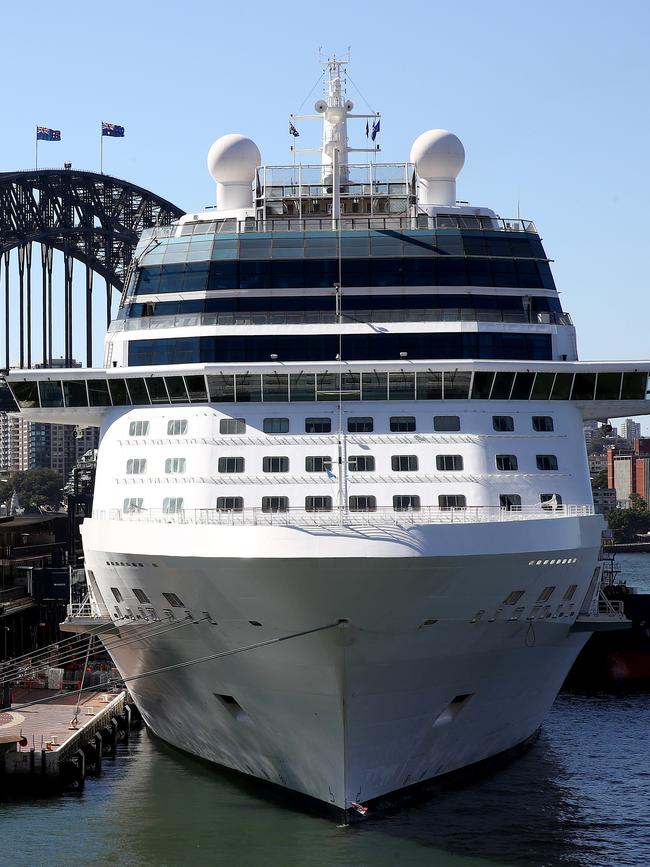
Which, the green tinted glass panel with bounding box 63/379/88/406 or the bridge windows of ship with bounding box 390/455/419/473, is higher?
the green tinted glass panel with bounding box 63/379/88/406

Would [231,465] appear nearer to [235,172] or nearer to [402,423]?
[402,423]

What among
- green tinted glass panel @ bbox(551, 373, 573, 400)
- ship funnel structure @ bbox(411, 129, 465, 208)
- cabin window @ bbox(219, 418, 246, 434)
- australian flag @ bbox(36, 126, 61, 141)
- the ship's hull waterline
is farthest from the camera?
australian flag @ bbox(36, 126, 61, 141)

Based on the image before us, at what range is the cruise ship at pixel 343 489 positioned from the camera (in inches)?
993

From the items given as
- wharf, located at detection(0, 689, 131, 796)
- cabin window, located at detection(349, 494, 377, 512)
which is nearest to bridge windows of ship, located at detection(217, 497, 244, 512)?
Answer: cabin window, located at detection(349, 494, 377, 512)

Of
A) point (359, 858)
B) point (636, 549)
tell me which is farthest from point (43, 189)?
point (636, 549)

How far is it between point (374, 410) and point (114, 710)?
15.0 meters

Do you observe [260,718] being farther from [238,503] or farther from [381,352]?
[381,352]

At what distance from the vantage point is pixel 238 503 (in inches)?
1065

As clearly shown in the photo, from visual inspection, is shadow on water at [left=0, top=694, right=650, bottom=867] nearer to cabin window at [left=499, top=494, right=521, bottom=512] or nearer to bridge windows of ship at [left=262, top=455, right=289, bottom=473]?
cabin window at [left=499, top=494, right=521, bottom=512]

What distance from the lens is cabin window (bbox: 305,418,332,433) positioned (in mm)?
27812

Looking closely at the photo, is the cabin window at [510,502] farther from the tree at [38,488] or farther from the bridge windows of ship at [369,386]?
the tree at [38,488]

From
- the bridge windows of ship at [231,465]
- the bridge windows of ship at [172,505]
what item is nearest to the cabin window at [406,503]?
the bridge windows of ship at [231,465]

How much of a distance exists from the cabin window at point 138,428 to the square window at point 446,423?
19.4 ft

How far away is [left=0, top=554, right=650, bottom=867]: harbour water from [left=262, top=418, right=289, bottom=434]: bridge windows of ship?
733 cm
